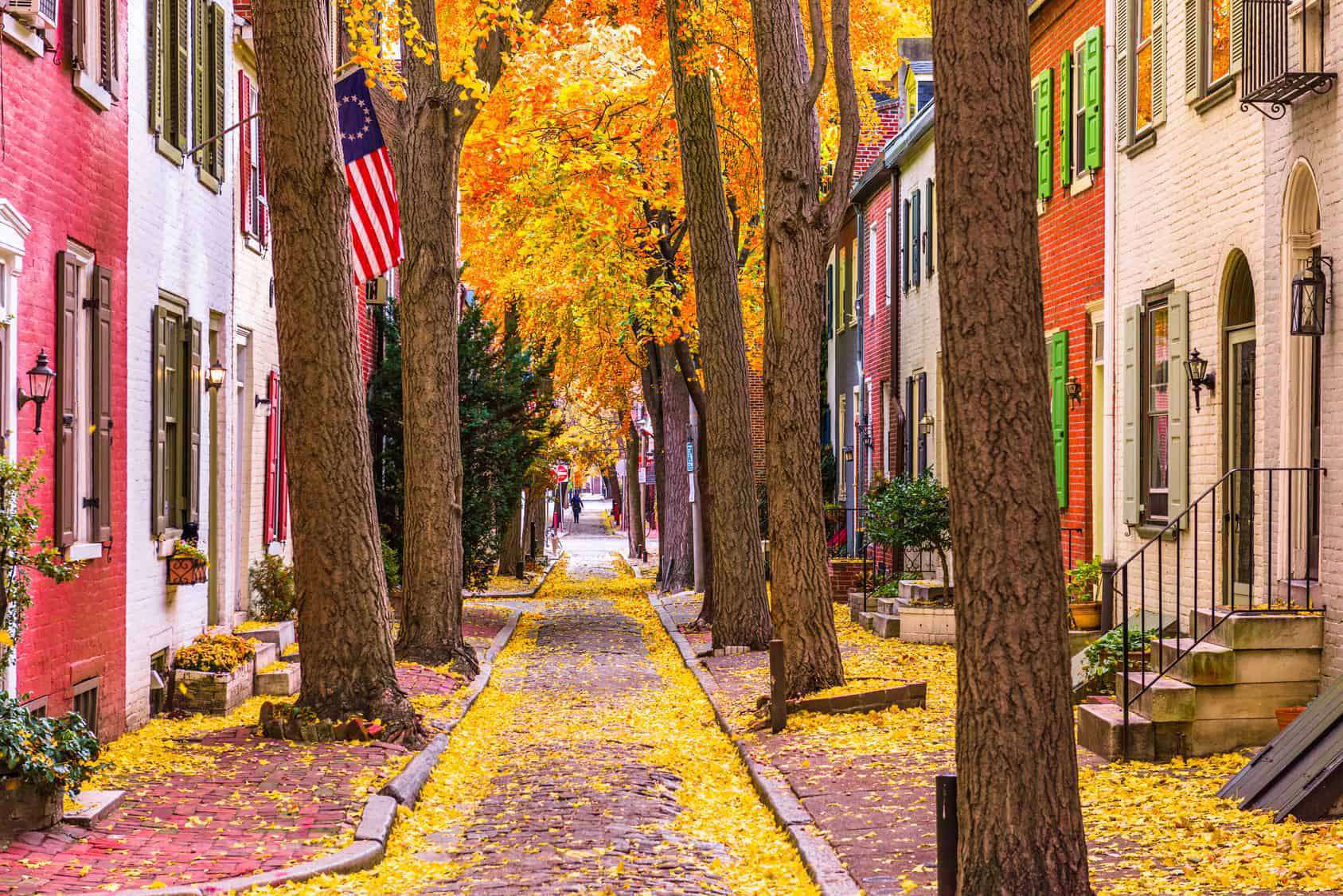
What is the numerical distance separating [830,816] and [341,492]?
4.35 meters

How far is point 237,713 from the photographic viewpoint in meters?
13.5

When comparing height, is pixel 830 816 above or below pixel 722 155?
below

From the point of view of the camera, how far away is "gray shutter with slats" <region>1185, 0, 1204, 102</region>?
13.3 m

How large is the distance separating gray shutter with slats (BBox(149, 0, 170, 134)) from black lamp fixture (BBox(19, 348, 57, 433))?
362 cm

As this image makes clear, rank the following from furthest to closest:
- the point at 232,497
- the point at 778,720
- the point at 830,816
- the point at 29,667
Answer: the point at 232,497, the point at 778,720, the point at 29,667, the point at 830,816

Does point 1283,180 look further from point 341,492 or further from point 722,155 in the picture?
point 722,155

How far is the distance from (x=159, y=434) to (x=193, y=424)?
1.26 meters

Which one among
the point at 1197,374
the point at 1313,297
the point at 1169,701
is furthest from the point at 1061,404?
the point at 1169,701

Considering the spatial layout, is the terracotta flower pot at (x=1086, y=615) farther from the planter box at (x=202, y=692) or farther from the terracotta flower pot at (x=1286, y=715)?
the planter box at (x=202, y=692)

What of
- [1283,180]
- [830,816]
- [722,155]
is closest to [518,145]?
[722,155]

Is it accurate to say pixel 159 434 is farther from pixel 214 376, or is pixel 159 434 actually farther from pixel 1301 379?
pixel 1301 379

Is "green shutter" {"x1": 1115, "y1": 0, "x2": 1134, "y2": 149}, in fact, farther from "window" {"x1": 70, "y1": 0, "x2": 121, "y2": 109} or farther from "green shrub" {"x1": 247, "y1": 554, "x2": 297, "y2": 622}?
"green shrub" {"x1": 247, "y1": 554, "x2": 297, "y2": 622}

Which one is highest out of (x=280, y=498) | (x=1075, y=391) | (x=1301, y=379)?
(x=1075, y=391)

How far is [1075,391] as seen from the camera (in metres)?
17.8
